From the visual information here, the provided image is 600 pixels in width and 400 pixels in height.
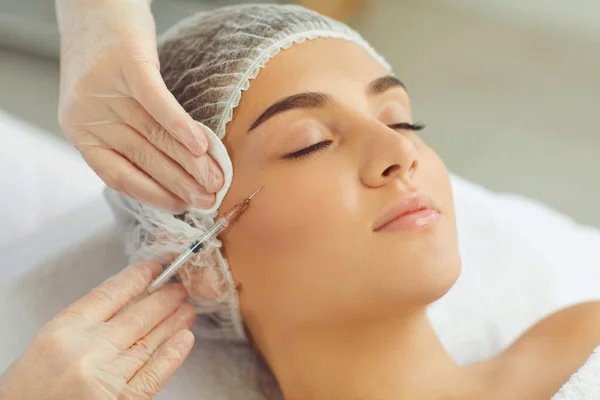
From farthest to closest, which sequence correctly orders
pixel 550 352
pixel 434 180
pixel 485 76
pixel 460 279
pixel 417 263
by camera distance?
pixel 485 76
pixel 460 279
pixel 550 352
pixel 434 180
pixel 417 263

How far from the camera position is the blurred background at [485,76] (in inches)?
95.3

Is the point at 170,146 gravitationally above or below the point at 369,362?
above

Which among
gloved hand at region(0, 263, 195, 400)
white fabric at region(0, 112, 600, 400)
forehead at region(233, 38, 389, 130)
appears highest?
forehead at region(233, 38, 389, 130)

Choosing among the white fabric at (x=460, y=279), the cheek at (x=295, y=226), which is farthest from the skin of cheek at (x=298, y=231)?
the white fabric at (x=460, y=279)

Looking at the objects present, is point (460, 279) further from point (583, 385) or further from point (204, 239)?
point (204, 239)

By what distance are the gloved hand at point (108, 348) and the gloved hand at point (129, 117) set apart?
191 mm

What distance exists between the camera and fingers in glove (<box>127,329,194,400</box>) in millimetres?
966

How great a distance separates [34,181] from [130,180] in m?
0.75

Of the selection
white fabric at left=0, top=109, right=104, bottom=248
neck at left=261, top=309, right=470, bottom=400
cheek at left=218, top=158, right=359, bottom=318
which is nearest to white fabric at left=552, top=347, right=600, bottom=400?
neck at left=261, top=309, right=470, bottom=400

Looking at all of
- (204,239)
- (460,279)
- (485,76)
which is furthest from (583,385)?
(485,76)

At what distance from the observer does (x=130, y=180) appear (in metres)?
1.06

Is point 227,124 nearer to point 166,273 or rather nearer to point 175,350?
point 166,273

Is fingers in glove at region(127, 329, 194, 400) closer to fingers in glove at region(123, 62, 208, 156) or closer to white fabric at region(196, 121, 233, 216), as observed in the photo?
white fabric at region(196, 121, 233, 216)

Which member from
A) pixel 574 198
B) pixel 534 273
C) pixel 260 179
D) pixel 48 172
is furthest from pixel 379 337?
pixel 574 198
